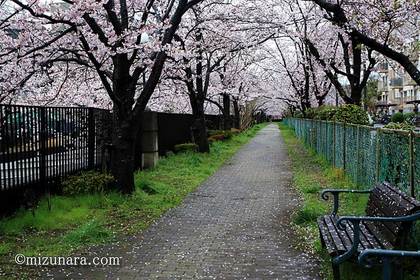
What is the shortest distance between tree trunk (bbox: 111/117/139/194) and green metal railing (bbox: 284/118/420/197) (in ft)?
16.4

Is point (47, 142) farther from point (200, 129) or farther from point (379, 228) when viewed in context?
point (200, 129)

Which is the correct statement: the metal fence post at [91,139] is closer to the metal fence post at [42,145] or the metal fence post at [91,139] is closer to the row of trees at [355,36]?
the metal fence post at [42,145]

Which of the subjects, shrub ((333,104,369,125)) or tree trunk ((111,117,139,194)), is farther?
shrub ((333,104,369,125))

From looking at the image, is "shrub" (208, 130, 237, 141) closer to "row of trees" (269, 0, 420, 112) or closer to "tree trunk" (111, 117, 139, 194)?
"row of trees" (269, 0, 420, 112)

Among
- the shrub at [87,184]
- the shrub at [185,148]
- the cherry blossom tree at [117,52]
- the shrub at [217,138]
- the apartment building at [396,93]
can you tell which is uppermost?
the apartment building at [396,93]

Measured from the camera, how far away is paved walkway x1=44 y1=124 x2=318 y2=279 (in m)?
5.53

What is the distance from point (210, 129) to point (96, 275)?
94.1 feet

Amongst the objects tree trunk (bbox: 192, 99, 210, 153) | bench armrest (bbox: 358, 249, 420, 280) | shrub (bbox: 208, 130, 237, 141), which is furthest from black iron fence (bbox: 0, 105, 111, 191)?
shrub (bbox: 208, 130, 237, 141)

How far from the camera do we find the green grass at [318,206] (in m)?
5.16

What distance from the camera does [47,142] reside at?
387 inches

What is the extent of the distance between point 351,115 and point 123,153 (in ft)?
27.8

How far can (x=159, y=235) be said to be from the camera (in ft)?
23.9

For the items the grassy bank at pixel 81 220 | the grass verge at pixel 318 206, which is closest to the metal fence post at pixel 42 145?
the grassy bank at pixel 81 220

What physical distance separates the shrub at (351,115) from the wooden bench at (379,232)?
9.87m
